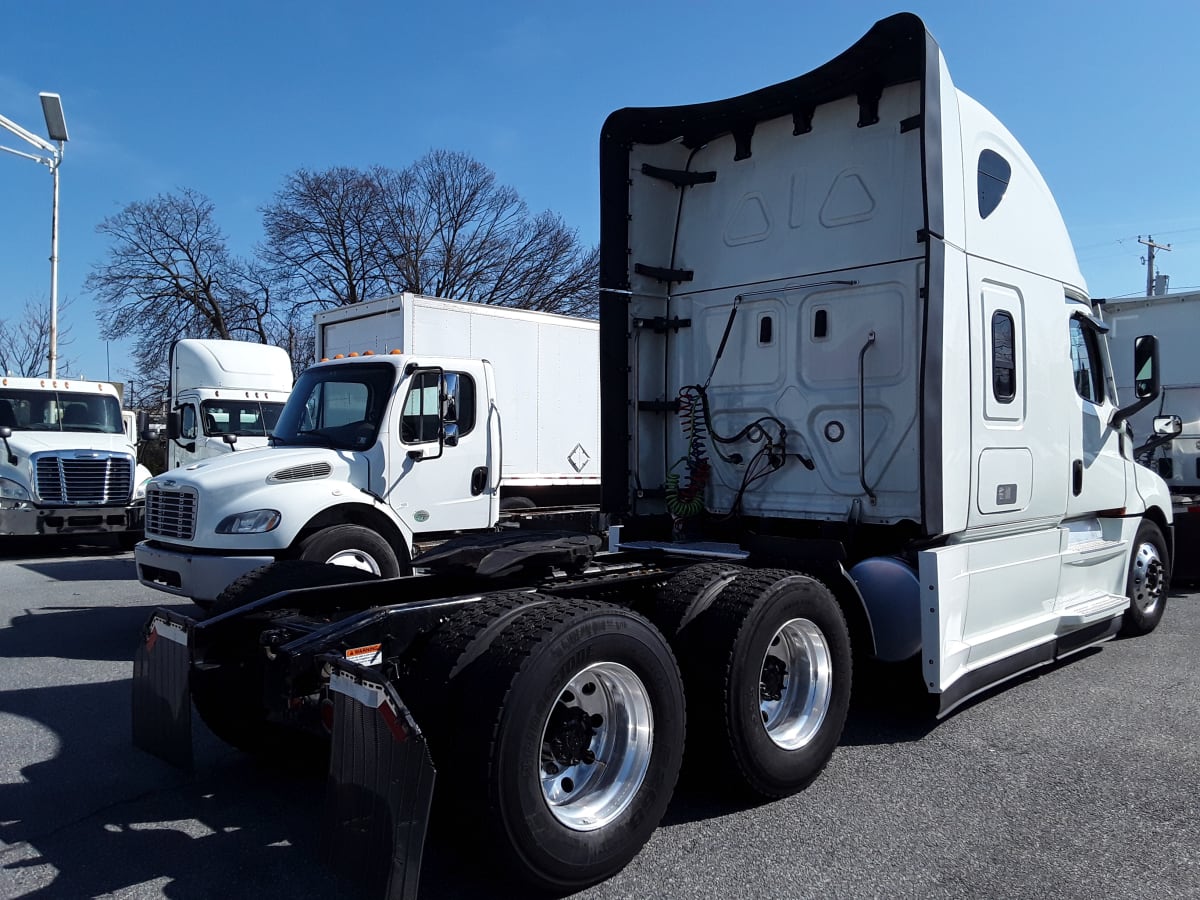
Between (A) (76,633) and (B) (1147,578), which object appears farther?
(A) (76,633)

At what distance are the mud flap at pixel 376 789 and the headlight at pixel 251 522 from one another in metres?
4.32

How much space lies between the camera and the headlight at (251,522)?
7.19 metres

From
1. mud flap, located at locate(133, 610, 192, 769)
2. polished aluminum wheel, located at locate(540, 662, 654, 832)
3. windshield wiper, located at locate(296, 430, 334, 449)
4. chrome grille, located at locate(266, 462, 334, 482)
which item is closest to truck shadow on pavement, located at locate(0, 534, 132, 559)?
windshield wiper, located at locate(296, 430, 334, 449)

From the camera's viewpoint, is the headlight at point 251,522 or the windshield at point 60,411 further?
the windshield at point 60,411

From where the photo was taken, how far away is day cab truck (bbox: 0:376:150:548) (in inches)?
524

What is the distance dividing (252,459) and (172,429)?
463 cm

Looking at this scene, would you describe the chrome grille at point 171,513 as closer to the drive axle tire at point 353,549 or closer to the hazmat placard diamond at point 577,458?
the drive axle tire at point 353,549

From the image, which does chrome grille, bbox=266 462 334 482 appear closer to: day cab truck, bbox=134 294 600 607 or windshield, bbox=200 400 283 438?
day cab truck, bbox=134 294 600 607

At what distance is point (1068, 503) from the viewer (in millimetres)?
6309

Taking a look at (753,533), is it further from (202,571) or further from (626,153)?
(202,571)

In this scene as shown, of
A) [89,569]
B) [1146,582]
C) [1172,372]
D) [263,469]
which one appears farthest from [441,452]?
[1172,372]

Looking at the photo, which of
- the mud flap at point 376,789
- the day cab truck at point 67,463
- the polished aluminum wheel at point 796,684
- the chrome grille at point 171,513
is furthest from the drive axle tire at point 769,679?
the day cab truck at point 67,463

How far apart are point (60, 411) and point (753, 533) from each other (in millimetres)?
12754

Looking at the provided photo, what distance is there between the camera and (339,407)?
27.4 ft
